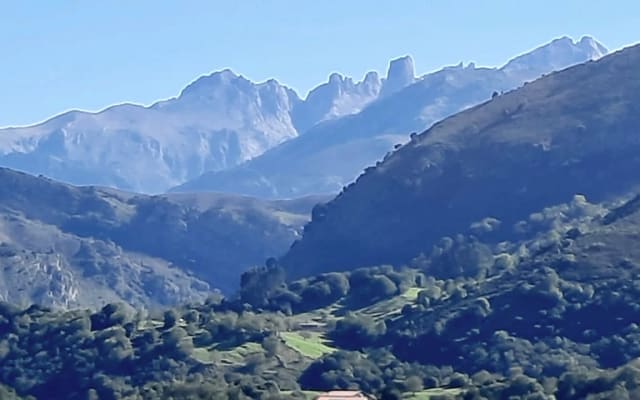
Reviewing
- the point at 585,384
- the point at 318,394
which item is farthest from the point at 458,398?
the point at 318,394

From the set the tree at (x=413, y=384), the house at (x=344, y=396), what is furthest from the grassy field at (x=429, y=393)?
the house at (x=344, y=396)

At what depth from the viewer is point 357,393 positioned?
6107 inches

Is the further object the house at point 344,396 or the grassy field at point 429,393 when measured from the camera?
the grassy field at point 429,393

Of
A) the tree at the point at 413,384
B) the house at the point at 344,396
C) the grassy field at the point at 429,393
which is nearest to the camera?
the house at the point at 344,396

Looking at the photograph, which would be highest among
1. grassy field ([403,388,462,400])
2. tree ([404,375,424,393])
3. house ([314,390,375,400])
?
house ([314,390,375,400])

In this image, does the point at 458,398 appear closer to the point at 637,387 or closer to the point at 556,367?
the point at 637,387

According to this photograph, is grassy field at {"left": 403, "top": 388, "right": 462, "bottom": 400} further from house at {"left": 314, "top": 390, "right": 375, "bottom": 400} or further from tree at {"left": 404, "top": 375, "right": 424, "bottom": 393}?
house at {"left": 314, "top": 390, "right": 375, "bottom": 400}

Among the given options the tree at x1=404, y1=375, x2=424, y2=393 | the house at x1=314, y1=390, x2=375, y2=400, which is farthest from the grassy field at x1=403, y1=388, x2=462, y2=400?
the house at x1=314, y1=390, x2=375, y2=400

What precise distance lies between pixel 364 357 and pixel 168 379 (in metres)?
23.1

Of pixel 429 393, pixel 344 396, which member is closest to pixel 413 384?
pixel 429 393

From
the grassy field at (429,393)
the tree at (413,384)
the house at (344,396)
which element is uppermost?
the house at (344,396)

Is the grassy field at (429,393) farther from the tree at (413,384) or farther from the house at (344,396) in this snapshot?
the house at (344,396)

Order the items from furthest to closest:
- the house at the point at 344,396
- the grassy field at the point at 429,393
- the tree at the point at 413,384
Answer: the tree at the point at 413,384 < the grassy field at the point at 429,393 < the house at the point at 344,396

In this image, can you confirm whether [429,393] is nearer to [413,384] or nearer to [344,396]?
[413,384]
